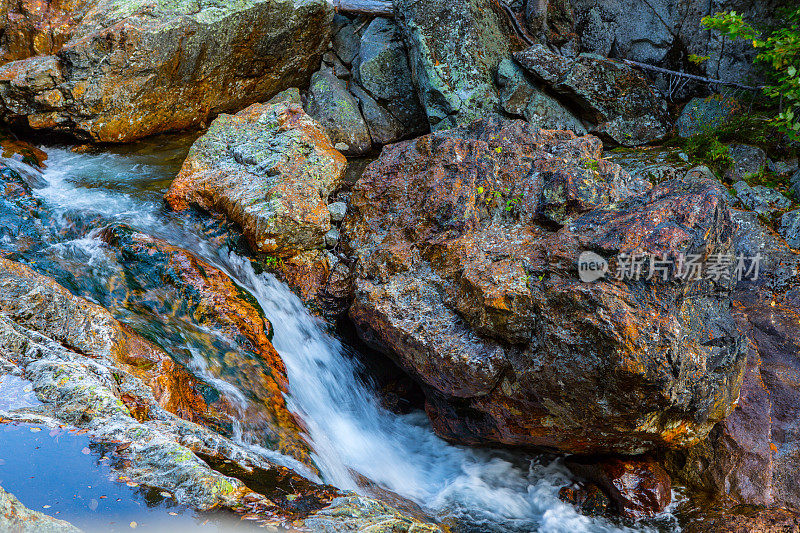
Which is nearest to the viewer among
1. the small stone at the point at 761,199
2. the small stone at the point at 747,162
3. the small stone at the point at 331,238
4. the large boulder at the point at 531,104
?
the small stone at the point at 331,238

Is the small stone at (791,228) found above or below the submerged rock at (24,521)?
above

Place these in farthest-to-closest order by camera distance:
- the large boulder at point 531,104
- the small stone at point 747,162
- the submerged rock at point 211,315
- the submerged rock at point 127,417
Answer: the large boulder at point 531,104
the small stone at point 747,162
the submerged rock at point 211,315
the submerged rock at point 127,417

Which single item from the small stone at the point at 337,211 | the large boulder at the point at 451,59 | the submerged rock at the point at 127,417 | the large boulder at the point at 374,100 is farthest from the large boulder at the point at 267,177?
the large boulder at the point at 451,59

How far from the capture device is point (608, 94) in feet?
27.8

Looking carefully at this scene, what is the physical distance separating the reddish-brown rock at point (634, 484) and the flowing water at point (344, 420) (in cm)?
14

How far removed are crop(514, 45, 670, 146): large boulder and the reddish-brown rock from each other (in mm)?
5543

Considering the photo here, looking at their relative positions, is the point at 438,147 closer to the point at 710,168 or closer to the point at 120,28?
the point at 710,168

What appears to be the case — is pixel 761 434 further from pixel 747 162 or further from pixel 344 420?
pixel 747 162

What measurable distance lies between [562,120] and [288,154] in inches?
188

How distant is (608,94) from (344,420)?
6.81 m

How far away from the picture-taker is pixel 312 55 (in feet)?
32.1

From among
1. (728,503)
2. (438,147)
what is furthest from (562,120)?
(728,503)

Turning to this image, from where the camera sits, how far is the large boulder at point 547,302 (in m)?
4.03

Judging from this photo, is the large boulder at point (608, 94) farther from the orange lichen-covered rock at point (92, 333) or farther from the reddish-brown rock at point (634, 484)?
the orange lichen-covered rock at point (92, 333)
